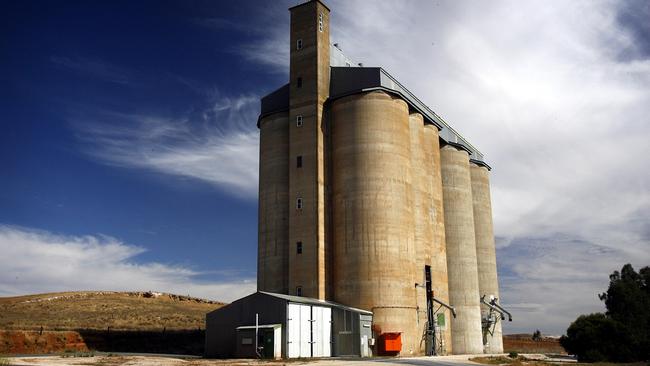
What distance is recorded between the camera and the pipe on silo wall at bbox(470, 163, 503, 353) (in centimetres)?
8007

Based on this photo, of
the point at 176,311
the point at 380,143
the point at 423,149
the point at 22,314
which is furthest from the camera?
the point at 176,311

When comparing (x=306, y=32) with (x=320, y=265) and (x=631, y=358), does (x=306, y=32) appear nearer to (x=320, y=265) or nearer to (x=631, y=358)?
(x=320, y=265)

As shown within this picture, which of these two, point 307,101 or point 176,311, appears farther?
point 176,311

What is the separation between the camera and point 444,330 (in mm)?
60531

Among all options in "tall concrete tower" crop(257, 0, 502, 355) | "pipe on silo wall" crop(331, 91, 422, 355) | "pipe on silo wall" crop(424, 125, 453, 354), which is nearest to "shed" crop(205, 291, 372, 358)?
"pipe on silo wall" crop(331, 91, 422, 355)

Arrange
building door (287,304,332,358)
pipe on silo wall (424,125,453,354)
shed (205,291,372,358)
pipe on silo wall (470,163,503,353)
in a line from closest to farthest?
shed (205,291,372,358)
building door (287,304,332,358)
pipe on silo wall (424,125,453,354)
pipe on silo wall (470,163,503,353)

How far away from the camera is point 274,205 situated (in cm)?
5847

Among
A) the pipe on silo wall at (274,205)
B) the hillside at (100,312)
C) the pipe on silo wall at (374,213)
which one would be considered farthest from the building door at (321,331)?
A: the hillside at (100,312)

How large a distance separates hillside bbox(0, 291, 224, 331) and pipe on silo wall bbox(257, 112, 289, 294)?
24.0 m

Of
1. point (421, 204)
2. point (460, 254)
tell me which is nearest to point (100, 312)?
point (460, 254)

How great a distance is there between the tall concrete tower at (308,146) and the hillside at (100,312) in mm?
28825

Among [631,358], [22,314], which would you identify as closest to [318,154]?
[631,358]

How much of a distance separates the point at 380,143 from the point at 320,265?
12.8m

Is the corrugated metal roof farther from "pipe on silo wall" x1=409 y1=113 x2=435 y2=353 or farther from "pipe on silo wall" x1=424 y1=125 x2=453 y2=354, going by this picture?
"pipe on silo wall" x1=424 y1=125 x2=453 y2=354
